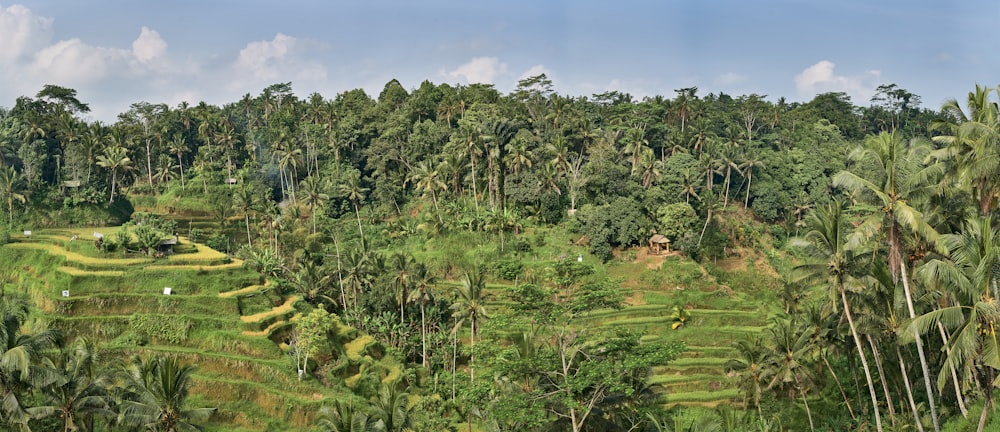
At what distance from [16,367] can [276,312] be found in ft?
79.6

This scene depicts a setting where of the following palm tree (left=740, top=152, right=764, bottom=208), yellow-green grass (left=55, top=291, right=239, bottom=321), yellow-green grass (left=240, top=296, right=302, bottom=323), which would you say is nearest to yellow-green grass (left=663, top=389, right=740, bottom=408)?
yellow-green grass (left=240, top=296, right=302, bottom=323)

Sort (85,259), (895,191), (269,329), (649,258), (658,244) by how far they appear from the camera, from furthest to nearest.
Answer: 1. (658,244)
2. (649,258)
3. (85,259)
4. (269,329)
5. (895,191)

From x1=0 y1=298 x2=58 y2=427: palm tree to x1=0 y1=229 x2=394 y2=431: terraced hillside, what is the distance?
46.4 ft

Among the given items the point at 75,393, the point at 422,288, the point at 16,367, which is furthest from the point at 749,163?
the point at 16,367

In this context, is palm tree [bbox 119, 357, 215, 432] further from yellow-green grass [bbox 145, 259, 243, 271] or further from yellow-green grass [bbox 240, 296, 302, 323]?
yellow-green grass [bbox 145, 259, 243, 271]

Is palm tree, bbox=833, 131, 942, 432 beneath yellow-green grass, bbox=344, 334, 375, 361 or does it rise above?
above

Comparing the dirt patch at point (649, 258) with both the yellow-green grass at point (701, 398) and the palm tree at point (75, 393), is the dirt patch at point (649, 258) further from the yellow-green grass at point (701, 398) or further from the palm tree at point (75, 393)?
the palm tree at point (75, 393)

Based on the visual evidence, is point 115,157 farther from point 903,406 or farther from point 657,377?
point 903,406

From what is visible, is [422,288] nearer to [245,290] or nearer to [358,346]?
[358,346]

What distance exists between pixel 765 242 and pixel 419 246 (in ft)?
112

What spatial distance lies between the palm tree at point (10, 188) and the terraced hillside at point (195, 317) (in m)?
12.9

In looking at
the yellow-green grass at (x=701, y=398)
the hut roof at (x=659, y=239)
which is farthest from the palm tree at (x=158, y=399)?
the hut roof at (x=659, y=239)

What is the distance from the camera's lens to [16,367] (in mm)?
21141

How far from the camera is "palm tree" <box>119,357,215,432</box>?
24.0m
